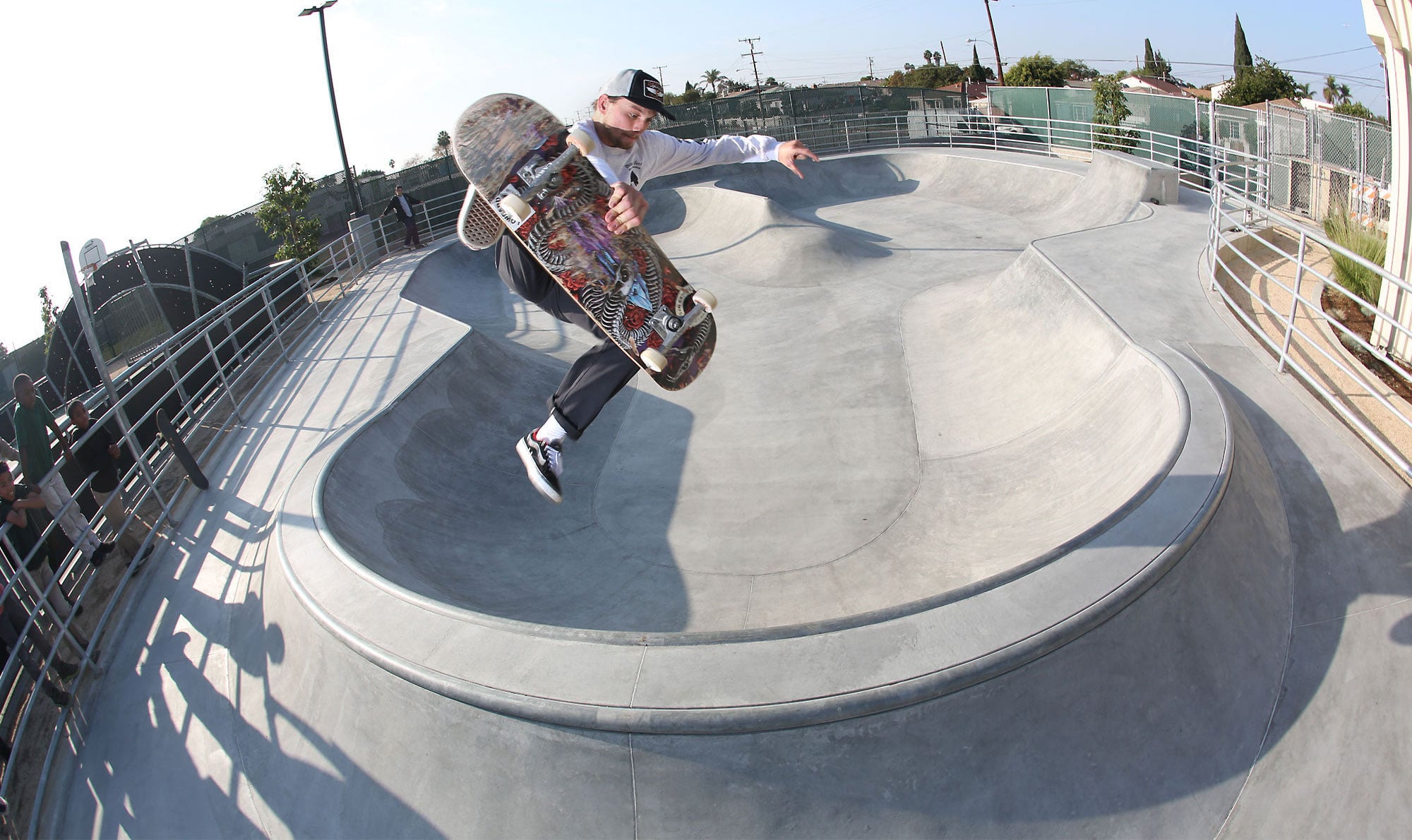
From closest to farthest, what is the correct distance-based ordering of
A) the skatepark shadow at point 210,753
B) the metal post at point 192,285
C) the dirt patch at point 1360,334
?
the skatepark shadow at point 210,753, the dirt patch at point 1360,334, the metal post at point 192,285

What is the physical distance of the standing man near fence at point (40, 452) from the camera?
5.39m

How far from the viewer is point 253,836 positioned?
3.82m

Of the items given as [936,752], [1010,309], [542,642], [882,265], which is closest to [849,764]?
[936,752]

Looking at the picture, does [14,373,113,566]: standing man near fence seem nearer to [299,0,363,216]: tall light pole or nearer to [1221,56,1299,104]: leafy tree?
[299,0,363,216]: tall light pole

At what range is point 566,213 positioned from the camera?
14.2 feet

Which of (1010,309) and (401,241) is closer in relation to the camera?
(1010,309)

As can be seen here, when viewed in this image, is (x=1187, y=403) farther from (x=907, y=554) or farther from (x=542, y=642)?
(x=542, y=642)

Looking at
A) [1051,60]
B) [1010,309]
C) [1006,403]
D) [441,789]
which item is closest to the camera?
[441,789]

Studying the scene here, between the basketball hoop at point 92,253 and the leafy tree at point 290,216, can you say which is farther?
the leafy tree at point 290,216

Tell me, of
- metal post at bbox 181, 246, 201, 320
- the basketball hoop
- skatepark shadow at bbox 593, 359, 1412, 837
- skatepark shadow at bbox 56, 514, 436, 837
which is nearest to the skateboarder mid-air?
skatepark shadow at bbox 56, 514, 436, 837

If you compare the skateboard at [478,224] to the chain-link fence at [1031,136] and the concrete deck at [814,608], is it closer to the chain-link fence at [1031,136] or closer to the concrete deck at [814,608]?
the concrete deck at [814,608]

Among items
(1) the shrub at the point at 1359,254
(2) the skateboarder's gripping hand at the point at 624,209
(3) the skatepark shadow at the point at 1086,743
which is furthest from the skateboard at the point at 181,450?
(1) the shrub at the point at 1359,254

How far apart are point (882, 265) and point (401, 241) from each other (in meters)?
12.4

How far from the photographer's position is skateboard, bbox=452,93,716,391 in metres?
4.26
